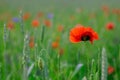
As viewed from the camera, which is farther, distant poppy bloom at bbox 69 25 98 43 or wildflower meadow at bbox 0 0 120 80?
distant poppy bloom at bbox 69 25 98 43

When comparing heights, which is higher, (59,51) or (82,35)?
(82,35)

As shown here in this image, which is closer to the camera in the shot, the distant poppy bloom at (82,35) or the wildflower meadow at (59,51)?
the wildflower meadow at (59,51)

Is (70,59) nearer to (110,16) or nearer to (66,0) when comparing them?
(110,16)

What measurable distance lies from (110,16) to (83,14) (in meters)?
0.48

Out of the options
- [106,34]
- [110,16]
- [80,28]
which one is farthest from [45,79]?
[110,16]

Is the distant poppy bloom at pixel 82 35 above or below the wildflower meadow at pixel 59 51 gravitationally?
above

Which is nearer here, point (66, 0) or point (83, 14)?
point (83, 14)

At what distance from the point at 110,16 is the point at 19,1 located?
15.6 ft

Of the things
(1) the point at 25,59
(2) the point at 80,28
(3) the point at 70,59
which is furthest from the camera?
(3) the point at 70,59

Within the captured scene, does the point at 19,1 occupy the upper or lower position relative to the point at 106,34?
upper

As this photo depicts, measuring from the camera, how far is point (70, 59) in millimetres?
3270

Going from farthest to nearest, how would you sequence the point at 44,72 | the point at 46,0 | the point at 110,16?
the point at 46,0 < the point at 110,16 < the point at 44,72

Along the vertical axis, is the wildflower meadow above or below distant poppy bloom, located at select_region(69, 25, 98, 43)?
below

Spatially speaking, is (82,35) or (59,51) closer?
(82,35)
